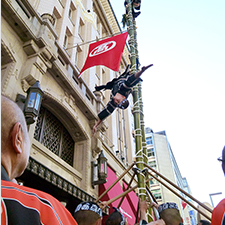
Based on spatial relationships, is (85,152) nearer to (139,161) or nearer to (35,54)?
(35,54)

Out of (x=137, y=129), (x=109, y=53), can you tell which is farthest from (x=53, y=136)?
(x=137, y=129)

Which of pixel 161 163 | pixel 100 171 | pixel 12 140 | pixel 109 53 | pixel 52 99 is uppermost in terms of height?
pixel 161 163

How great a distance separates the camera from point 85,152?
32.3 ft

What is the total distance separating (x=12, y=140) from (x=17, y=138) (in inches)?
1.3

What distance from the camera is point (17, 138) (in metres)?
1.39

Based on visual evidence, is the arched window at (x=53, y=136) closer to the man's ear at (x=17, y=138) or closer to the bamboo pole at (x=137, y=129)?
the bamboo pole at (x=137, y=129)

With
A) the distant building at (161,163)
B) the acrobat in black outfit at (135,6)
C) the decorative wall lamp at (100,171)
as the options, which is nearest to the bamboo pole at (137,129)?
the acrobat in black outfit at (135,6)

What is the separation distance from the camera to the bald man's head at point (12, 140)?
4.39 ft

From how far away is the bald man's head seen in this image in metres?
1.34

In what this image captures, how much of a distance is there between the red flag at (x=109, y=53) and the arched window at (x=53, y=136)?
292cm

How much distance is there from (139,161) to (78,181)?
18.3 feet

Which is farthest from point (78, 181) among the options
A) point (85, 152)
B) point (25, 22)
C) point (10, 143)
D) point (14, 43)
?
point (10, 143)

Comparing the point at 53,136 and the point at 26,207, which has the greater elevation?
the point at 53,136

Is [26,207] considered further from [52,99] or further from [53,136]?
[53,136]
